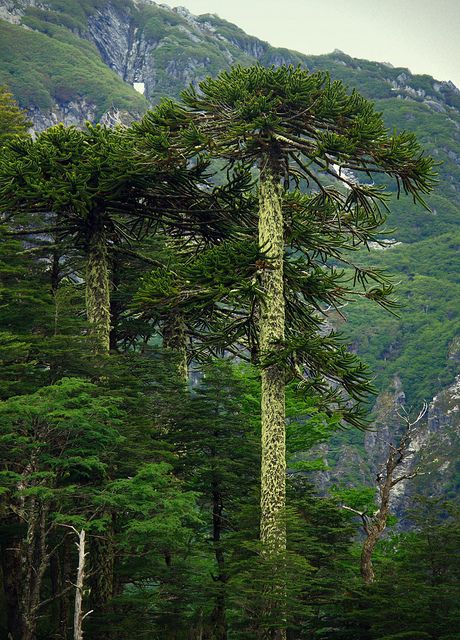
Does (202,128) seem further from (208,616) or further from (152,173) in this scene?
(208,616)

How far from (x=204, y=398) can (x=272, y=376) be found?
134 inches

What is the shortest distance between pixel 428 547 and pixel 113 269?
570 inches

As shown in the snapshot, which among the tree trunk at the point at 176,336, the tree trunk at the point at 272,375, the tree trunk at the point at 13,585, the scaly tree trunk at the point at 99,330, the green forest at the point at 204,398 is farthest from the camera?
the tree trunk at the point at 176,336

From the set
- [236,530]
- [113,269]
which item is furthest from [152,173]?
[236,530]

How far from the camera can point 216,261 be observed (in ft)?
67.4

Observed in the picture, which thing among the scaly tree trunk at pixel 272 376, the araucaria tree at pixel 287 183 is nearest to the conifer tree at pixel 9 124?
the araucaria tree at pixel 287 183

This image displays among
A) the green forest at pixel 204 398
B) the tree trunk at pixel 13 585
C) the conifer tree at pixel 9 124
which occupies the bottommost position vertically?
the tree trunk at pixel 13 585

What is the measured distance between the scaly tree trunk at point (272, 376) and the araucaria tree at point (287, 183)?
0.08ft

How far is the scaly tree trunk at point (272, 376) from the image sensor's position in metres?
20.0

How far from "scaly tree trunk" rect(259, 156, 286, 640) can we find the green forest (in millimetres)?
50

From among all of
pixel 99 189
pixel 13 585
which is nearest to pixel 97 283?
pixel 99 189

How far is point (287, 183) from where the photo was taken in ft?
78.3

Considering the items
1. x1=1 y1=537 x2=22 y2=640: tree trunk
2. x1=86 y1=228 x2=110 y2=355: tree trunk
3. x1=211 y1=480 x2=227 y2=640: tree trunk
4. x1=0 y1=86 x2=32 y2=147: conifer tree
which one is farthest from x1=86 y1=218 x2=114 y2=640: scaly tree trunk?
x1=0 y1=86 x2=32 y2=147: conifer tree

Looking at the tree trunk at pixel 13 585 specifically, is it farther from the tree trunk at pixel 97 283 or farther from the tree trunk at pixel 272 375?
the tree trunk at pixel 97 283
